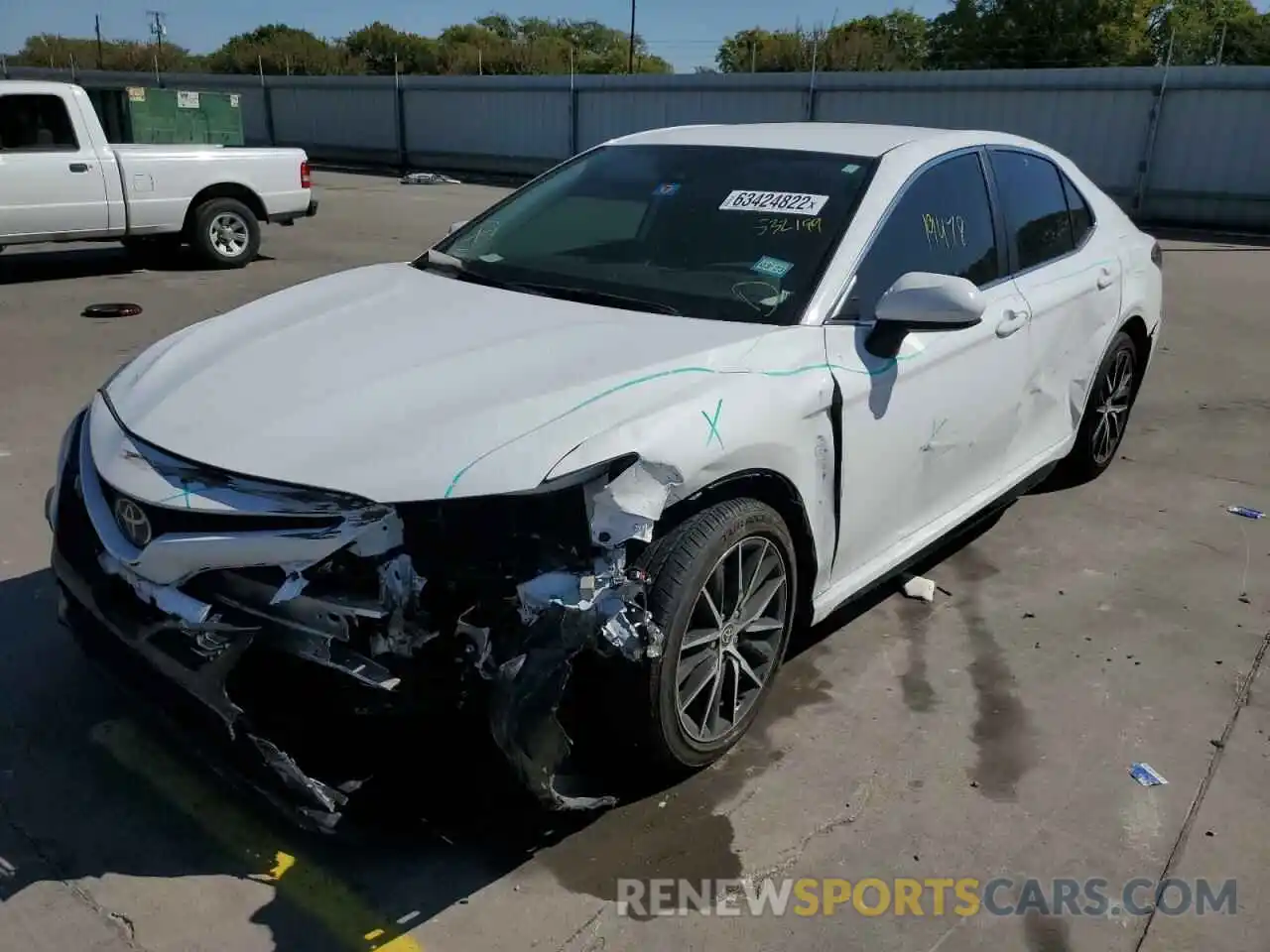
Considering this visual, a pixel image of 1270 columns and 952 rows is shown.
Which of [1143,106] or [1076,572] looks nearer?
[1076,572]

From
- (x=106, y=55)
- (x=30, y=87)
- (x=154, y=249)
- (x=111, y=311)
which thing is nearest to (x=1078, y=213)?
(x=111, y=311)

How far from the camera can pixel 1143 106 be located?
1806 centimetres

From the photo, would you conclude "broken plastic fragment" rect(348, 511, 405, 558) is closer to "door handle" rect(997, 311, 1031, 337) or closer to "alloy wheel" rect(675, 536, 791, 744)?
"alloy wheel" rect(675, 536, 791, 744)

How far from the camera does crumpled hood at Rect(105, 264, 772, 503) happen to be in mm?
2396

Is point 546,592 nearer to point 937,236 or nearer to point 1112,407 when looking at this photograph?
point 937,236

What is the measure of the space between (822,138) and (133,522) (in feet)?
8.76

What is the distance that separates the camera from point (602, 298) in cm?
332

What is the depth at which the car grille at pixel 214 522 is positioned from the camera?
2.33 meters

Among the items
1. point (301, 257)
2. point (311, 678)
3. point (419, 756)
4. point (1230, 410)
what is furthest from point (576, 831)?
point (301, 257)

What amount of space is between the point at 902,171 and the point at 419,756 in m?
2.46

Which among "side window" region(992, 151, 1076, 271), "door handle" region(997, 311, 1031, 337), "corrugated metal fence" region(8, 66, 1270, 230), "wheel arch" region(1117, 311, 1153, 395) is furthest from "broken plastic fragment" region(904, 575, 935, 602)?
"corrugated metal fence" region(8, 66, 1270, 230)

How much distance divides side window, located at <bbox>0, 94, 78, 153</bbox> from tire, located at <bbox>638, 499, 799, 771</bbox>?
9.50 meters

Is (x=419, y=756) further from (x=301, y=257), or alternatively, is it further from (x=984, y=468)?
(x=301, y=257)

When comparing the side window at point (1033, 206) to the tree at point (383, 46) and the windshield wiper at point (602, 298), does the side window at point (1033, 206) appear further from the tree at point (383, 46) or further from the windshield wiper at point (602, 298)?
the tree at point (383, 46)
